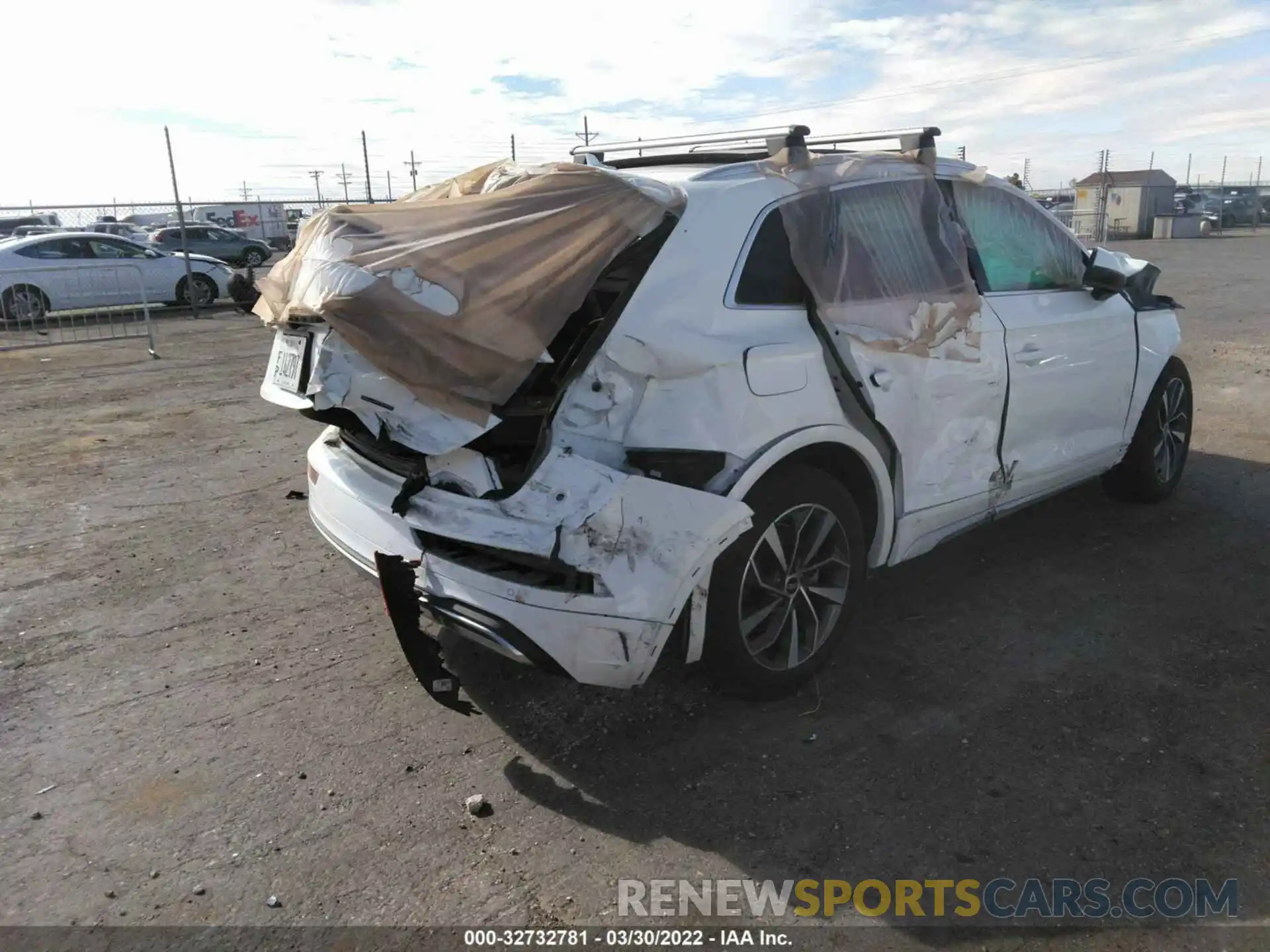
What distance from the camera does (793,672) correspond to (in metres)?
3.61

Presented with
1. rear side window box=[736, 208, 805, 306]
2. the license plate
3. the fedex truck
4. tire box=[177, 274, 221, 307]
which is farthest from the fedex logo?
rear side window box=[736, 208, 805, 306]

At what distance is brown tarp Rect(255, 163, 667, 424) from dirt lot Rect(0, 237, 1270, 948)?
1295 millimetres

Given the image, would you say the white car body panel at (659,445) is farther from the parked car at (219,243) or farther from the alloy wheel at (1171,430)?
the parked car at (219,243)

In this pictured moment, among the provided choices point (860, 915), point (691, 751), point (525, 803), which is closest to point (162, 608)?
point (525, 803)

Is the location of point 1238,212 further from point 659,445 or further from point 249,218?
point 659,445

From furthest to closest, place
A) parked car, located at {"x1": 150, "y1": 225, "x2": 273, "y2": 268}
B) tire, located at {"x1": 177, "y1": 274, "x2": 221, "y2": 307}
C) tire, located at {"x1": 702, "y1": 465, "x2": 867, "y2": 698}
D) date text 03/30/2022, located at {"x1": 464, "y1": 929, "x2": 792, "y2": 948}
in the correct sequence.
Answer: parked car, located at {"x1": 150, "y1": 225, "x2": 273, "y2": 268}
tire, located at {"x1": 177, "y1": 274, "x2": 221, "y2": 307}
tire, located at {"x1": 702, "y1": 465, "x2": 867, "y2": 698}
date text 03/30/2022, located at {"x1": 464, "y1": 929, "x2": 792, "y2": 948}

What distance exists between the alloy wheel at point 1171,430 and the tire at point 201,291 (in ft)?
56.5

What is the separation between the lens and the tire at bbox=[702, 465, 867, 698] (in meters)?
3.31

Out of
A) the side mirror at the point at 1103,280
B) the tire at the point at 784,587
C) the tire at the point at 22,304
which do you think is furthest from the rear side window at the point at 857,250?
the tire at the point at 22,304

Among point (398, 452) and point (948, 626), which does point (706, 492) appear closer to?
point (398, 452)

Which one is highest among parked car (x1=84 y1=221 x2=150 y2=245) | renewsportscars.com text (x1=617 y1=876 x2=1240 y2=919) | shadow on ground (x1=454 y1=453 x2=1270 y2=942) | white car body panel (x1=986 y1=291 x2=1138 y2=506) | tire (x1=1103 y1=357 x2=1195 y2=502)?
parked car (x1=84 y1=221 x2=150 y2=245)

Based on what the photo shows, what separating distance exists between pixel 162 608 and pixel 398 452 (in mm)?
1928

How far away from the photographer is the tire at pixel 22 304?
50.9 feet

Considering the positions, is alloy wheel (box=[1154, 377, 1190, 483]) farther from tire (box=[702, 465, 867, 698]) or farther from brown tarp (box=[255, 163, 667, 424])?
brown tarp (box=[255, 163, 667, 424])
